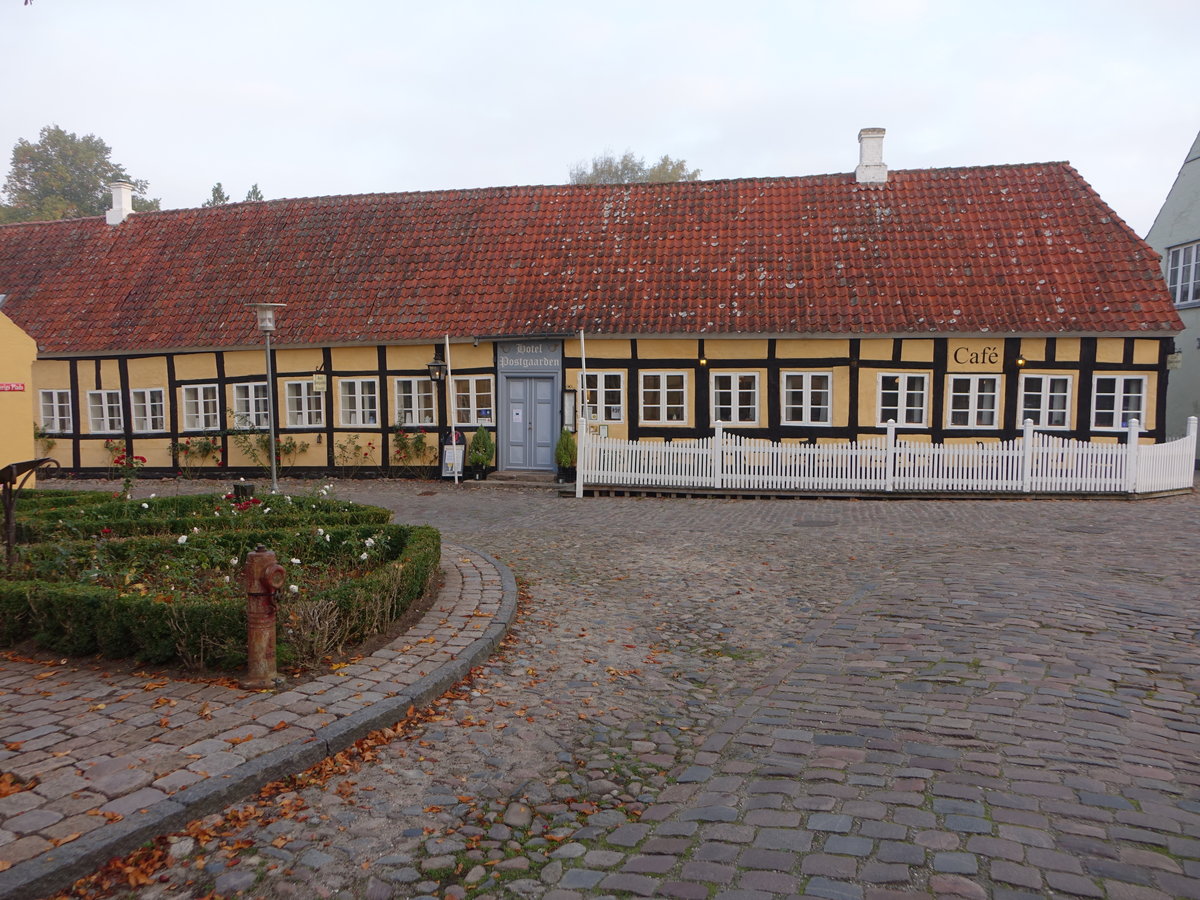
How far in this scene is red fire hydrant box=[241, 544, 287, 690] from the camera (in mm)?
4723

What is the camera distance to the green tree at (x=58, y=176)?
43.4 metres

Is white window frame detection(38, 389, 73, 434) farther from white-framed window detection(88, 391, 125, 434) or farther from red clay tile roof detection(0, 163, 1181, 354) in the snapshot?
red clay tile roof detection(0, 163, 1181, 354)

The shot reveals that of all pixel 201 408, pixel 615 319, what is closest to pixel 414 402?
pixel 615 319

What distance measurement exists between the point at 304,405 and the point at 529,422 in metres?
5.59

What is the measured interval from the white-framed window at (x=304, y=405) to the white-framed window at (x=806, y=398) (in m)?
10.6

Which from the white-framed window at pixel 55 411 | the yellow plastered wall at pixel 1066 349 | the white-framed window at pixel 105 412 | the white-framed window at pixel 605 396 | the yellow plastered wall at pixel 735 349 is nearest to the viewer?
the yellow plastered wall at pixel 1066 349

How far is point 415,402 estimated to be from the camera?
18375mm

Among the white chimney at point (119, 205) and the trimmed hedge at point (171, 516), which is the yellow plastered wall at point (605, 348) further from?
the white chimney at point (119, 205)

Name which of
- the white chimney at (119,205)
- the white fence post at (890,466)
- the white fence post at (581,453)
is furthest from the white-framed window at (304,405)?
the white fence post at (890,466)

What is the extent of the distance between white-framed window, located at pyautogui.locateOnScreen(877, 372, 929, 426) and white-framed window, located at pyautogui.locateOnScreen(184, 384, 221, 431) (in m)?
15.2

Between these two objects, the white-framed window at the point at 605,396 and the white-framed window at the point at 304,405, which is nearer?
the white-framed window at the point at 605,396

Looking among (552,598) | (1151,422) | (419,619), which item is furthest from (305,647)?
(1151,422)

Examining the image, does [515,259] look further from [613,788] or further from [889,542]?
[613,788]

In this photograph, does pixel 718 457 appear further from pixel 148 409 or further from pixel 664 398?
pixel 148 409
